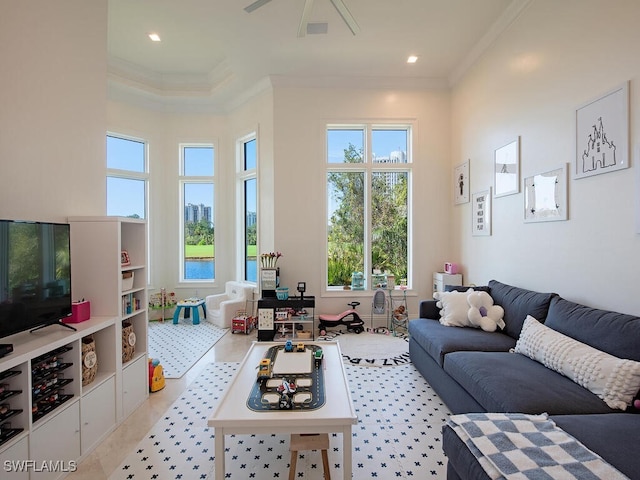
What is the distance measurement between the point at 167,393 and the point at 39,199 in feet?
6.19

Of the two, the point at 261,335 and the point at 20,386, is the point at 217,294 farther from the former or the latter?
the point at 20,386

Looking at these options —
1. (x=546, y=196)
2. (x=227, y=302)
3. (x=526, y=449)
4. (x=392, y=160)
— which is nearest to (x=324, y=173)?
(x=392, y=160)

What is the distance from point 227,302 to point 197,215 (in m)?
1.86

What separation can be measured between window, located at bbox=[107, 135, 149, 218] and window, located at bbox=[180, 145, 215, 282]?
634 mm

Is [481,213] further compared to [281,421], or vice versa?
[481,213]

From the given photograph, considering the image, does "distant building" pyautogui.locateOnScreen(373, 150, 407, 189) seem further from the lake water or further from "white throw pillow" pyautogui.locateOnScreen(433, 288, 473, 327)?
the lake water

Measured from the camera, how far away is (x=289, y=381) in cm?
196

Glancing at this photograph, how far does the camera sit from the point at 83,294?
2.33 metres

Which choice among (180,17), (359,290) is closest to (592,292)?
(359,290)

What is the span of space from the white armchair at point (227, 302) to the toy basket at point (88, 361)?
2.52 metres

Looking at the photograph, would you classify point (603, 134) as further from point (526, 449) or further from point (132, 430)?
point (132, 430)

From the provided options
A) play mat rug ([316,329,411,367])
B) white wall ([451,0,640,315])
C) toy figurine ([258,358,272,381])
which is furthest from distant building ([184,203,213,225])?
white wall ([451,0,640,315])

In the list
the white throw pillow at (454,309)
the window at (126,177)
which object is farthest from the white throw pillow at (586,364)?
the window at (126,177)

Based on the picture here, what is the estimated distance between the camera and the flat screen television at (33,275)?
1.66 metres
